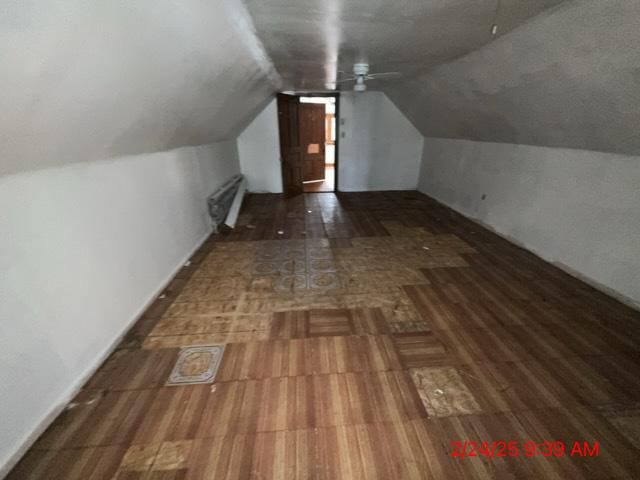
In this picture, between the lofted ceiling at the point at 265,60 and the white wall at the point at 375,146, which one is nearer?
the lofted ceiling at the point at 265,60

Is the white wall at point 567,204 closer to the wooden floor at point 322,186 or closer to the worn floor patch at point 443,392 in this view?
the worn floor patch at point 443,392

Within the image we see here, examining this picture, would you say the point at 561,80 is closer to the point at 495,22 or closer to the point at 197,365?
the point at 495,22

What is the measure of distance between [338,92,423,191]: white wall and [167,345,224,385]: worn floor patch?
5019 mm

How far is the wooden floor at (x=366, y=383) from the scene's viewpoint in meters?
1.26

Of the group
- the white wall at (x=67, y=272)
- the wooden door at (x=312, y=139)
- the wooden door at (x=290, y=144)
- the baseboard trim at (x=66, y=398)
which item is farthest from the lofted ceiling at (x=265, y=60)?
the wooden door at (x=312, y=139)

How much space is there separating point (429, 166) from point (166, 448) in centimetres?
604

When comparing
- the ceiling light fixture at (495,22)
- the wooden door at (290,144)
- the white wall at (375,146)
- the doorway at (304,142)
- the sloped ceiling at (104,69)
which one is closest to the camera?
the sloped ceiling at (104,69)

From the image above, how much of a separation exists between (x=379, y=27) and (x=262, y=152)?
14.1 feet

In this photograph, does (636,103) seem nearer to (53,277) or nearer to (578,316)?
(578,316)

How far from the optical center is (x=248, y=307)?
7.62 ft

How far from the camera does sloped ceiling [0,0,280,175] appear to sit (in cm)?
94

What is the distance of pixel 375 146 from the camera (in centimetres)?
607

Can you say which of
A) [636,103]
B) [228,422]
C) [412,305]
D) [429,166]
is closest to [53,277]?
[228,422]

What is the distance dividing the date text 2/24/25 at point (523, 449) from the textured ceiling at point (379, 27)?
8.06 ft
